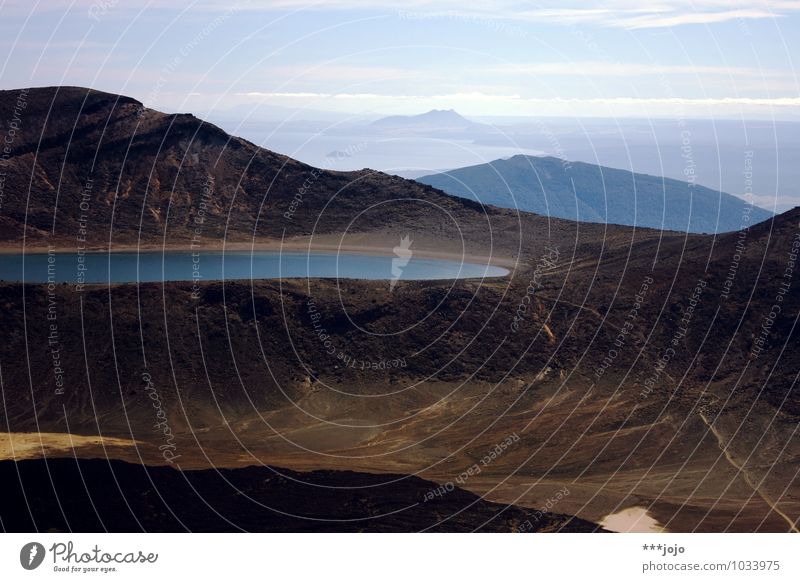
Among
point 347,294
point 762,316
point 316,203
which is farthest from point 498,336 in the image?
point 316,203

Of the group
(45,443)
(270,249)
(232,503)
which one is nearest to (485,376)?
(232,503)

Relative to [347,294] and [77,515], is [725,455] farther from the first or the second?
[77,515]

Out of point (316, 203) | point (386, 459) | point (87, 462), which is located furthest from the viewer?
point (316, 203)

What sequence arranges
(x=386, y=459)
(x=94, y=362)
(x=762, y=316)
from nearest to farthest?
(x=386, y=459) → (x=94, y=362) → (x=762, y=316)

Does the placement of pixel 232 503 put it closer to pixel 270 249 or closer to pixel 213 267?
pixel 213 267

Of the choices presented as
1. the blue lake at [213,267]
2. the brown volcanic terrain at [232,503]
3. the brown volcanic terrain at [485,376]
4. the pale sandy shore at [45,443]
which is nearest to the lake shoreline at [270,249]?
the blue lake at [213,267]

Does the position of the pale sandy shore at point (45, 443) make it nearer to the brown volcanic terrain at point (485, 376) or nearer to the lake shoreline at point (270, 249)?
the brown volcanic terrain at point (485, 376)
